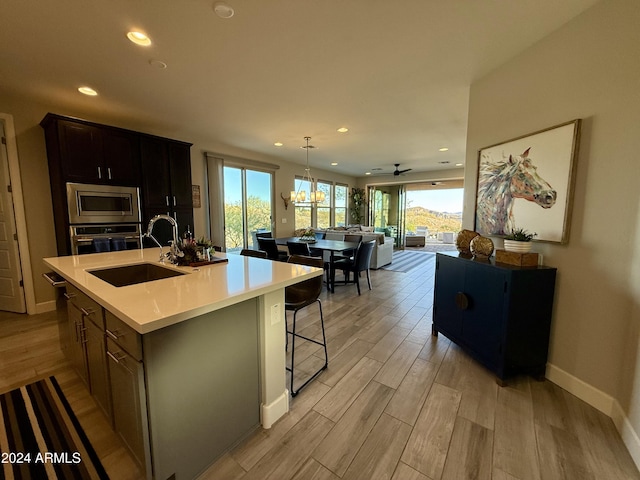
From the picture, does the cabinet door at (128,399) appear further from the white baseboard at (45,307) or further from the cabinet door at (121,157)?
the white baseboard at (45,307)

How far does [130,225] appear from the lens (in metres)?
3.42

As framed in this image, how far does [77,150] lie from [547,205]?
4.66 metres

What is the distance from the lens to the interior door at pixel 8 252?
3051 millimetres

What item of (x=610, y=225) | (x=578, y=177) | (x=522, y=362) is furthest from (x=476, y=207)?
(x=522, y=362)

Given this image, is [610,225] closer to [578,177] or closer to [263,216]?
[578,177]

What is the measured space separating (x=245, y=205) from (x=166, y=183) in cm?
189

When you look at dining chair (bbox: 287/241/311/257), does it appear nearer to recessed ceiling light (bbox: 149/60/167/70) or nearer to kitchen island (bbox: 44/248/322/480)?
kitchen island (bbox: 44/248/322/480)

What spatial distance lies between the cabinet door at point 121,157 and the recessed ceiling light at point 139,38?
5.63 feet

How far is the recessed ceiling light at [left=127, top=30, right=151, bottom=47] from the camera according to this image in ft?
6.16

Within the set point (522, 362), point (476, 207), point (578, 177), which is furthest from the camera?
point (476, 207)

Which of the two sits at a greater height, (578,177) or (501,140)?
(501,140)

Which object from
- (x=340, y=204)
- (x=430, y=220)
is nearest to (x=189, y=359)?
(x=340, y=204)

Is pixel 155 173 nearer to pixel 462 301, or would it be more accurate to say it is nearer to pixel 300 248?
pixel 300 248

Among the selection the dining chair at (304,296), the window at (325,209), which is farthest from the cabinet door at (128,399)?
the window at (325,209)
